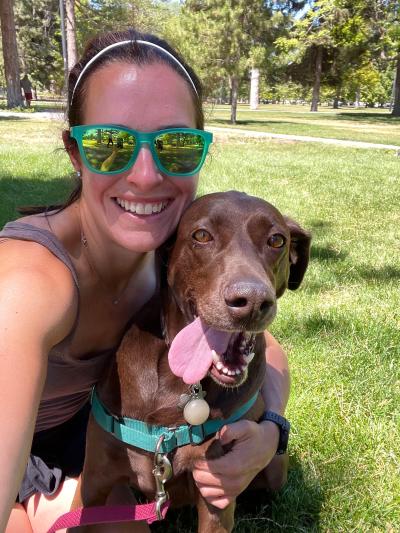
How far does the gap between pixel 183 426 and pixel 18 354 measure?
86 cm

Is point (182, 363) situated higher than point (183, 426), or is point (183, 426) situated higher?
point (182, 363)

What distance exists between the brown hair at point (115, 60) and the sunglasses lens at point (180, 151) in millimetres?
231

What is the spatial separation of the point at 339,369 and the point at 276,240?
5.46 feet

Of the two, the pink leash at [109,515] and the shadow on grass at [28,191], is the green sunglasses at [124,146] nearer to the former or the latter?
the pink leash at [109,515]

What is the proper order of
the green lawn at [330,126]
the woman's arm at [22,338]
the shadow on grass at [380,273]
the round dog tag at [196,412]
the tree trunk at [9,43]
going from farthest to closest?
the tree trunk at [9,43]
the green lawn at [330,126]
the shadow on grass at [380,273]
the round dog tag at [196,412]
the woman's arm at [22,338]

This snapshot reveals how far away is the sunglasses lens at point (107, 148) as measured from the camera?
6.53 feet

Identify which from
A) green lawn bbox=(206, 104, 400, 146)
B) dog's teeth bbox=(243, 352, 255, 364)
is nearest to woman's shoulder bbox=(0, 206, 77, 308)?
dog's teeth bbox=(243, 352, 255, 364)

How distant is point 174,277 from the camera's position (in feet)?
7.18

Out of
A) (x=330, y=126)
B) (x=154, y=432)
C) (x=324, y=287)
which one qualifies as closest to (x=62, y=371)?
(x=154, y=432)

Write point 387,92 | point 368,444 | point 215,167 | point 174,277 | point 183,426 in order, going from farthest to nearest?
1. point 387,92
2. point 215,167
3. point 368,444
4. point 174,277
5. point 183,426

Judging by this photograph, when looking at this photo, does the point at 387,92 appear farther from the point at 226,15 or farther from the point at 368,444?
the point at 368,444

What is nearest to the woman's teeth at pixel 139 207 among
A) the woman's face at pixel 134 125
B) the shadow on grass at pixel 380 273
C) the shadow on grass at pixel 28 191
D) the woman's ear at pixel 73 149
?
the woman's face at pixel 134 125

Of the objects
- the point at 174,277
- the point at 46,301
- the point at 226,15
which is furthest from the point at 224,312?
the point at 226,15

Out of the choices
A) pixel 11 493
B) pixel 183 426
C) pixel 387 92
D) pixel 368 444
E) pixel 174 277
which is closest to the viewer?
pixel 11 493
